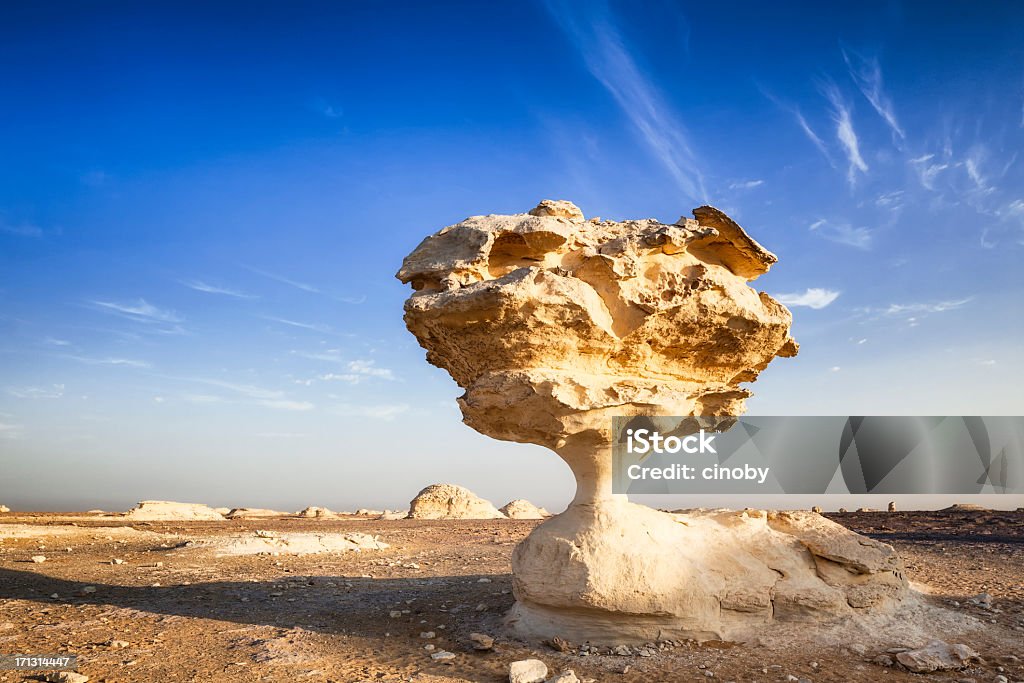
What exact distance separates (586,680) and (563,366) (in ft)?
9.93

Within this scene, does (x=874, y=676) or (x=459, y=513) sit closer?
(x=874, y=676)

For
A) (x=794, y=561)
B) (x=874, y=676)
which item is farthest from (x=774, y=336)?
(x=874, y=676)

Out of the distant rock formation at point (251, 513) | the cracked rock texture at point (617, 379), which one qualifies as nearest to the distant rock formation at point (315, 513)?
the distant rock formation at point (251, 513)

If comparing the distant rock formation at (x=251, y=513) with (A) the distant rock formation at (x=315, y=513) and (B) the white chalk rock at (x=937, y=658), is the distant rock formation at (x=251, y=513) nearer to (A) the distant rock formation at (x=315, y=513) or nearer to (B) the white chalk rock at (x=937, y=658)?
(A) the distant rock formation at (x=315, y=513)

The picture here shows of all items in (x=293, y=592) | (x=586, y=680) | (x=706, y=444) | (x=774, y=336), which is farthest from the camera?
(x=293, y=592)

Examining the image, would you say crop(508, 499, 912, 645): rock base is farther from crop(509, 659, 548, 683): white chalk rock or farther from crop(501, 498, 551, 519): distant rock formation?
crop(501, 498, 551, 519): distant rock formation

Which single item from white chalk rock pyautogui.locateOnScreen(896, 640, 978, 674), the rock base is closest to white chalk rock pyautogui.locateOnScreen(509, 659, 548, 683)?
the rock base

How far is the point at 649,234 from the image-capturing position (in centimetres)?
723

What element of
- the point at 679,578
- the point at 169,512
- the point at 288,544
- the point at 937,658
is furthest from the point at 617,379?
the point at 169,512

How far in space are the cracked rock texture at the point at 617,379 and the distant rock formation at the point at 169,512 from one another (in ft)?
91.6

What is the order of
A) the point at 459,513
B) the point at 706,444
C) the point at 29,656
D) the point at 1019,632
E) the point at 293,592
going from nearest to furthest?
the point at 29,656 → the point at 1019,632 → the point at 706,444 → the point at 293,592 → the point at 459,513

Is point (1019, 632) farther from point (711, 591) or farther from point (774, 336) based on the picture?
point (774, 336)

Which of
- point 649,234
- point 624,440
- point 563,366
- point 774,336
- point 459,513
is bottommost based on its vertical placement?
point 459,513

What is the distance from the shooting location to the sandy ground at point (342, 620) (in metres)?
5.77
